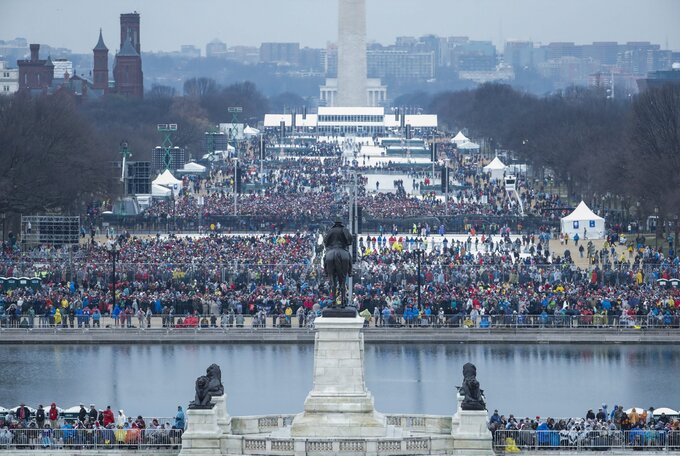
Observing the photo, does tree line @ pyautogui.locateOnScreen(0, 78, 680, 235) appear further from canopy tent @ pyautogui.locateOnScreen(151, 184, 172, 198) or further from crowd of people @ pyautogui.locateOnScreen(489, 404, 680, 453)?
crowd of people @ pyautogui.locateOnScreen(489, 404, 680, 453)

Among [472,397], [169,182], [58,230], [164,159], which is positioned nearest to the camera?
[472,397]

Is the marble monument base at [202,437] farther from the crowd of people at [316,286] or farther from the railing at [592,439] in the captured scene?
the crowd of people at [316,286]

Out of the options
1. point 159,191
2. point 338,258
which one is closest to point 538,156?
point 159,191

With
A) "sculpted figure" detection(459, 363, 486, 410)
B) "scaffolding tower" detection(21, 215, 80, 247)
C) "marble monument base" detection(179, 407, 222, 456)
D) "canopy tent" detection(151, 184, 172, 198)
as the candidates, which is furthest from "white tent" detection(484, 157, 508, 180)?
"marble monument base" detection(179, 407, 222, 456)

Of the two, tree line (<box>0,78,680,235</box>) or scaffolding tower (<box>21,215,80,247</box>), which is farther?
tree line (<box>0,78,680,235</box>)

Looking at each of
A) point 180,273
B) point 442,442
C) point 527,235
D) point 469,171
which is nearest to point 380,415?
point 442,442

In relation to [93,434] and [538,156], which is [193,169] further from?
[93,434]

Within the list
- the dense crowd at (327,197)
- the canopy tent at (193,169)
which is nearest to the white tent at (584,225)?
the dense crowd at (327,197)
